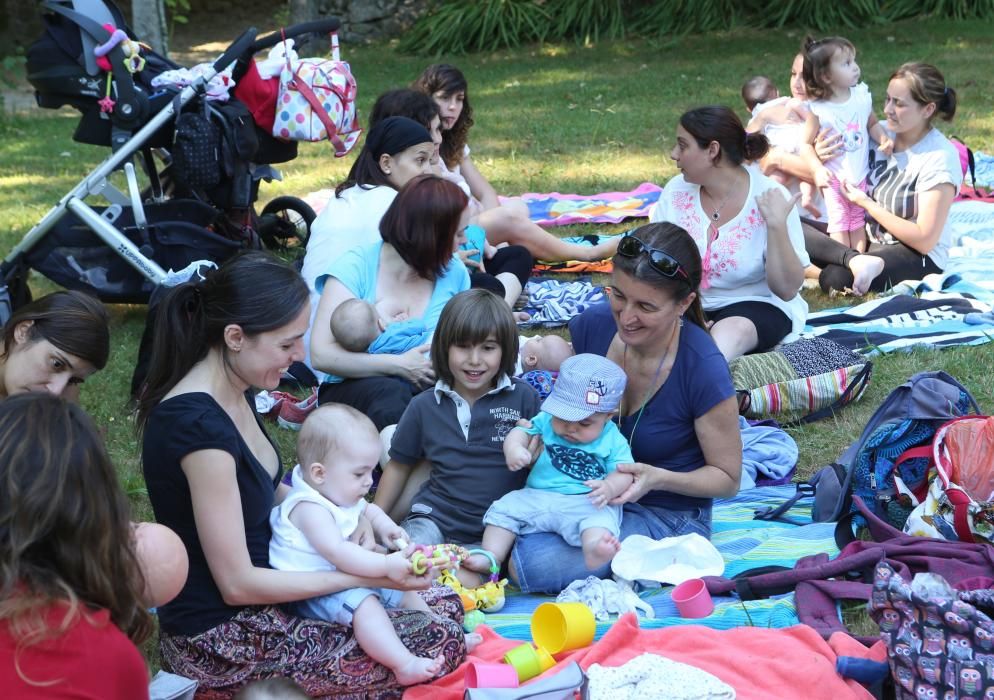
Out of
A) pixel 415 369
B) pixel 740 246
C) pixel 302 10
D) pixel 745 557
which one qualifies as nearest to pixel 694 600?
pixel 745 557

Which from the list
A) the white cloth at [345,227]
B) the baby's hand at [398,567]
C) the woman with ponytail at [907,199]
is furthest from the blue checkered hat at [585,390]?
the woman with ponytail at [907,199]

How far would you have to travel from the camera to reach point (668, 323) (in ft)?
11.9

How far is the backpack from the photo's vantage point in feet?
12.3

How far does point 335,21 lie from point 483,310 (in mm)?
2856

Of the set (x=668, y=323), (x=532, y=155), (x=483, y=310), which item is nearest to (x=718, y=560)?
(x=668, y=323)

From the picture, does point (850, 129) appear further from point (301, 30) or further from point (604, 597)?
point (604, 597)

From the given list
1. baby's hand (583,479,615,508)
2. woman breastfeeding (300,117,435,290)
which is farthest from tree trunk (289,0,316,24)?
baby's hand (583,479,615,508)

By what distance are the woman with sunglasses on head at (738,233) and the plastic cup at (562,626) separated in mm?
2083

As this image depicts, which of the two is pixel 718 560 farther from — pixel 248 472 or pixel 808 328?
pixel 808 328

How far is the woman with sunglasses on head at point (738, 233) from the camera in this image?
5027 mm

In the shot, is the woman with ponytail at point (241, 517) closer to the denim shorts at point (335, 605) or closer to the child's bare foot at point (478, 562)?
the denim shorts at point (335, 605)

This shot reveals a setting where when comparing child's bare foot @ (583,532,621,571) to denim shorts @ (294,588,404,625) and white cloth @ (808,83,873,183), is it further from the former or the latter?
white cloth @ (808,83,873,183)

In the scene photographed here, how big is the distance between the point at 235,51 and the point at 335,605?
3743 millimetres

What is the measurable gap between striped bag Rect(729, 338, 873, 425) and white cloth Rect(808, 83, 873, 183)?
2.19 meters
